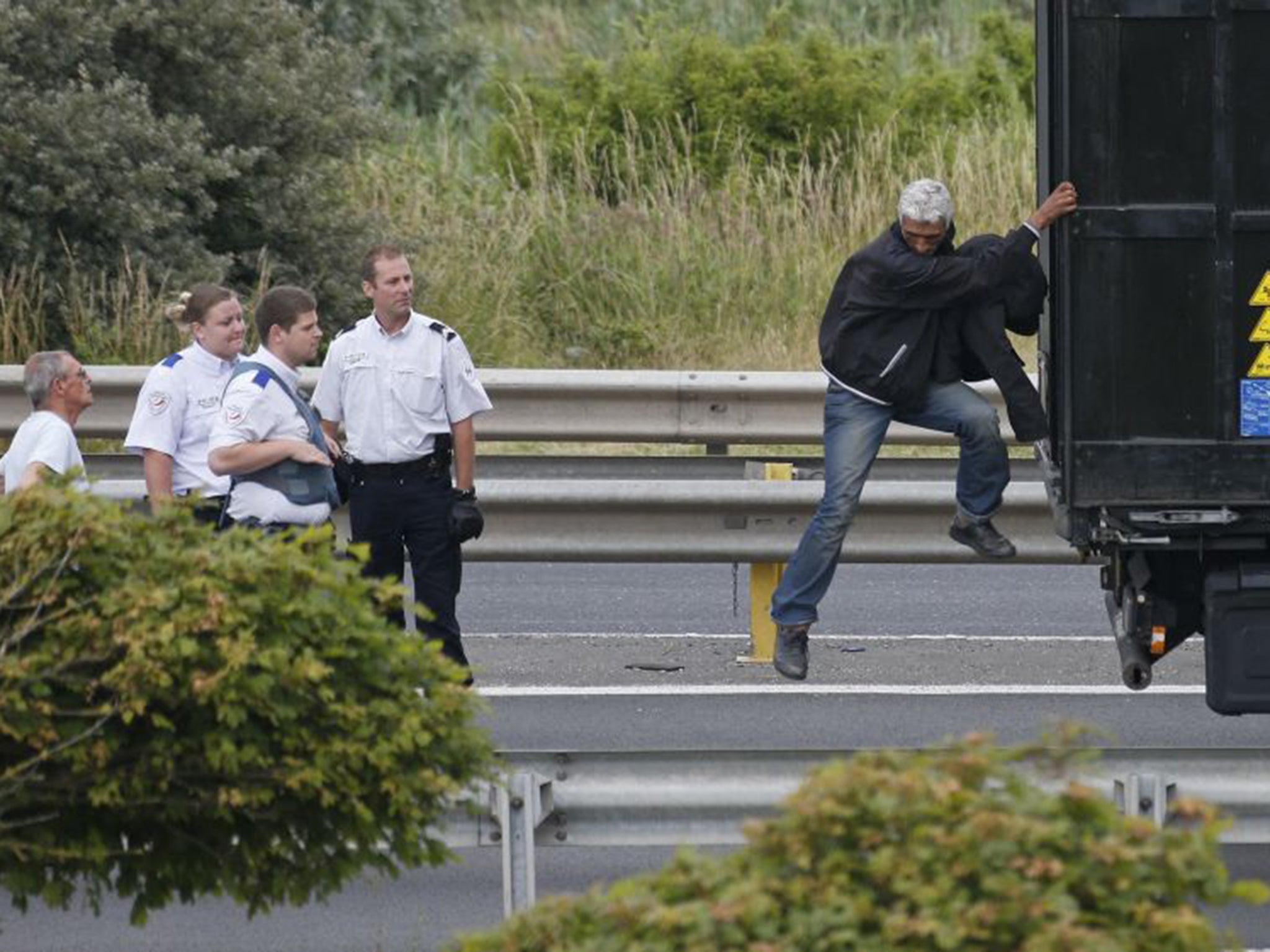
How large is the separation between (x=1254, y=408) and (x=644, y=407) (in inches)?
245

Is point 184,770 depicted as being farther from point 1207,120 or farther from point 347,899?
point 1207,120

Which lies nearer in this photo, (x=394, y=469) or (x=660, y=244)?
(x=394, y=469)

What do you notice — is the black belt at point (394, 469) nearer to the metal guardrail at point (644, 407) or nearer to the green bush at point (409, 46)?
the metal guardrail at point (644, 407)

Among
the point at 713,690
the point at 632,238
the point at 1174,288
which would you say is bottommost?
the point at 713,690

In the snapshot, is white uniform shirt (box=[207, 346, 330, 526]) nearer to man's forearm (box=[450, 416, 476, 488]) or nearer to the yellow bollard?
man's forearm (box=[450, 416, 476, 488])

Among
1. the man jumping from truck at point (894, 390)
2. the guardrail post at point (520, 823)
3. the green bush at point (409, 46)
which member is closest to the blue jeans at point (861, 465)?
the man jumping from truck at point (894, 390)

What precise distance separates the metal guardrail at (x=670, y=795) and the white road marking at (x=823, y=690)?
3.55m

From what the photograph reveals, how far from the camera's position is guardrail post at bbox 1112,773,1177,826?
536 cm

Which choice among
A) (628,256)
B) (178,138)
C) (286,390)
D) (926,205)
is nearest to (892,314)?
(926,205)

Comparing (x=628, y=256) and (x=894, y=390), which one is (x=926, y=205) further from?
(x=628, y=256)

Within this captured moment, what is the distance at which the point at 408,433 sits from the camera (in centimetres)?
853

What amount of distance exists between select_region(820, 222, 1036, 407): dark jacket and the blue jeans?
0.09 m

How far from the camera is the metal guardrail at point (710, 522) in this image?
31.5ft

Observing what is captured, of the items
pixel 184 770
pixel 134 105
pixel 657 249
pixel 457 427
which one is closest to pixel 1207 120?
pixel 457 427
